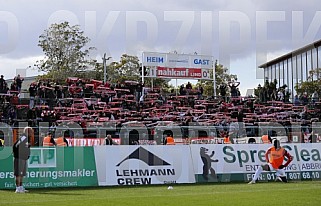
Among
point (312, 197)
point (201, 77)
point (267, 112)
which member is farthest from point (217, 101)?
point (312, 197)

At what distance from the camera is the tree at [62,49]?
59.3 m

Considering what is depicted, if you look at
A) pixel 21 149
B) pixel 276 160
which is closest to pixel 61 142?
pixel 21 149

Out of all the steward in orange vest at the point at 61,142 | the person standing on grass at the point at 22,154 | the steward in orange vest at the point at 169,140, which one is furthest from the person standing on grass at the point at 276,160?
the person standing on grass at the point at 22,154

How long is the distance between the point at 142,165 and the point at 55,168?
132 inches

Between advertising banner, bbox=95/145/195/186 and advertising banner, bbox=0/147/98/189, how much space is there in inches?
18.4

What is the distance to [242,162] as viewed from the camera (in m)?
23.0

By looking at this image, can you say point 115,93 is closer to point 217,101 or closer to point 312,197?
point 217,101

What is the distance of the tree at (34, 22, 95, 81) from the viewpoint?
5931 cm

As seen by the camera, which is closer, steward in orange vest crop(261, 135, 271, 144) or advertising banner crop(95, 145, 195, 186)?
advertising banner crop(95, 145, 195, 186)

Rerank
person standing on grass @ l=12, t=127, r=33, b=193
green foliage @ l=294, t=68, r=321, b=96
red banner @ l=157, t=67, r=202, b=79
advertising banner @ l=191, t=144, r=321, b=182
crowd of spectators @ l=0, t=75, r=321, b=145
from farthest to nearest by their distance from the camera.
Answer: green foliage @ l=294, t=68, r=321, b=96
red banner @ l=157, t=67, r=202, b=79
crowd of spectators @ l=0, t=75, r=321, b=145
advertising banner @ l=191, t=144, r=321, b=182
person standing on grass @ l=12, t=127, r=33, b=193

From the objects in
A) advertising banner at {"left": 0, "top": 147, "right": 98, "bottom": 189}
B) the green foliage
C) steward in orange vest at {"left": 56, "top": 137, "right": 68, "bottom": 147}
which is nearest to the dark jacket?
advertising banner at {"left": 0, "top": 147, "right": 98, "bottom": 189}

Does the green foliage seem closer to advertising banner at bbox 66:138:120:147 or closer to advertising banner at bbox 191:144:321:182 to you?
advertising banner at bbox 191:144:321:182

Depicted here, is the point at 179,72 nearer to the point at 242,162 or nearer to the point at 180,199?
the point at 242,162

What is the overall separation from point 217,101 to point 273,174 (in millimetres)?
15775
